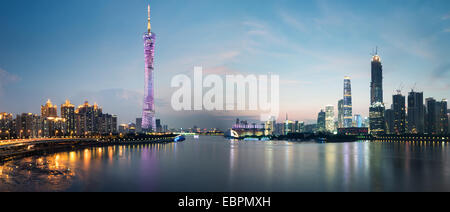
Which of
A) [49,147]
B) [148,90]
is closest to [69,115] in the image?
[148,90]

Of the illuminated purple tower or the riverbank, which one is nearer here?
the riverbank

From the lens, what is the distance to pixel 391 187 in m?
29.0

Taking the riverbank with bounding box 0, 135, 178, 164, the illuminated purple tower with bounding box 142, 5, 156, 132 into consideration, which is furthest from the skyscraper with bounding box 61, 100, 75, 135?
the riverbank with bounding box 0, 135, 178, 164

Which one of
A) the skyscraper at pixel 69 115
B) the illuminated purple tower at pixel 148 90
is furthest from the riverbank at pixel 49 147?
the skyscraper at pixel 69 115

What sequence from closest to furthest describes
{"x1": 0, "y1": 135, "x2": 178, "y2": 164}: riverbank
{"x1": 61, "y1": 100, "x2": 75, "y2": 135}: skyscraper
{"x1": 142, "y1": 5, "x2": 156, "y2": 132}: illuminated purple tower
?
{"x1": 0, "y1": 135, "x2": 178, "y2": 164}: riverbank, {"x1": 142, "y1": 5, "x2": 156, "y2": 132}: illuminated purple tower, {"x1": 61, "y1": 100, "x2": 75, "y2": 135}: skyscraper

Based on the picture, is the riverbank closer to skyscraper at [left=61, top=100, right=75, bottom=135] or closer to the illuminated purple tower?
the illuminated purple tower

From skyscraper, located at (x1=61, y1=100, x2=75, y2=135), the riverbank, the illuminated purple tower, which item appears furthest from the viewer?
skyscraper, located at (x1=61, y1=100, x2=75, y2=135)

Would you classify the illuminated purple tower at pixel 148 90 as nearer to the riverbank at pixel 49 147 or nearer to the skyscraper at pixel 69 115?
the riverbank at pixel 49 147

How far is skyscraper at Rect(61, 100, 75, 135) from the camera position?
496 ft

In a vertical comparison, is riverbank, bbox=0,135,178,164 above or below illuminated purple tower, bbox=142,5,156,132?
below
